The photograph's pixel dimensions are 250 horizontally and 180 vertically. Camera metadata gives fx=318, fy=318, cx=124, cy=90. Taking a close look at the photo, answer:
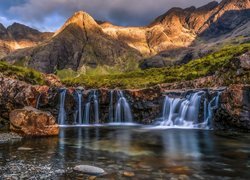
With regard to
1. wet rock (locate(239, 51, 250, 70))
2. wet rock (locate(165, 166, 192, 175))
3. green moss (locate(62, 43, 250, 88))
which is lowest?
wet rock (locate(165, 166, 192, 175))

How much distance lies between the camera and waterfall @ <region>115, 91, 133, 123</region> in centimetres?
5400

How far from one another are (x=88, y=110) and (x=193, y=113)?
1740cm

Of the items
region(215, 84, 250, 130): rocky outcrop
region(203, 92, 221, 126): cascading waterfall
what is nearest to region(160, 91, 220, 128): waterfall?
region(203, 92, 221, 126): cascading waterfall

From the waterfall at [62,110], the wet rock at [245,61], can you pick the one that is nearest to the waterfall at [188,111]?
the waterfall at [62,110]

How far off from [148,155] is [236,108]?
2173cm

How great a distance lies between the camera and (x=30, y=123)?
34375mm

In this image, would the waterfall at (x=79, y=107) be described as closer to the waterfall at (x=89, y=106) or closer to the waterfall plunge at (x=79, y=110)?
the waterfall plunge at (x=79, y=110)

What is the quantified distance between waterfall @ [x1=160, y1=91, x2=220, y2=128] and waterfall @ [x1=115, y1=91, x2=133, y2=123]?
21.0 ft

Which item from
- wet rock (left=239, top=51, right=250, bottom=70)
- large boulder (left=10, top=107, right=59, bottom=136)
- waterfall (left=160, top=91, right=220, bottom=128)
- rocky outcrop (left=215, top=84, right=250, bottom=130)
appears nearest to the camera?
large boulder (left=10, top=107, right=59, bottom=136)

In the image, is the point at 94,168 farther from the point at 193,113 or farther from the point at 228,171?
the point at 193,113

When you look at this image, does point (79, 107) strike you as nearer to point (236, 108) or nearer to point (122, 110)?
point (122, 110)

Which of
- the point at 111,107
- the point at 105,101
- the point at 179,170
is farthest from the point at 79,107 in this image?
the point at 179,170

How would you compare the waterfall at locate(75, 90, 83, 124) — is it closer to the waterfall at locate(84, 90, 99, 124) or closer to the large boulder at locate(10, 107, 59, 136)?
the waterfall at locate(84, 90, 99, 124)

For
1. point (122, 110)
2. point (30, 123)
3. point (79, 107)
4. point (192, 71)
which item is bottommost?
point (30, 123)
